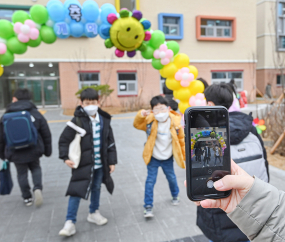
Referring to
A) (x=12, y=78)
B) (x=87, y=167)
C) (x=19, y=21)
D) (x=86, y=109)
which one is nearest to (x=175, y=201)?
(x=87, y=167)

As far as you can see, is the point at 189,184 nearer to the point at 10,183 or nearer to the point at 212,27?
the point at 10,183

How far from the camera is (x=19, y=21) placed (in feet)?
12.8

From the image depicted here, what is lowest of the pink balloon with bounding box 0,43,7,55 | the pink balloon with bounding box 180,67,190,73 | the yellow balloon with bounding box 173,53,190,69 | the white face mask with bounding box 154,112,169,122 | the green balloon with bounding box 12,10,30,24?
the white face mask with bounding box 154,112,169,122

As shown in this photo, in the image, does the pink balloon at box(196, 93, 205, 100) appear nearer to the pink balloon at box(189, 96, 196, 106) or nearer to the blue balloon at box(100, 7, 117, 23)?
the pink balloon at box(189, 96, 196, 106)

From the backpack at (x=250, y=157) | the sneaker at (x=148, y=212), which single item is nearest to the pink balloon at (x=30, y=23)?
the sneaker at (x=148, y=212)

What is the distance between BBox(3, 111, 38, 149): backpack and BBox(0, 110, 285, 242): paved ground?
0.97 metres

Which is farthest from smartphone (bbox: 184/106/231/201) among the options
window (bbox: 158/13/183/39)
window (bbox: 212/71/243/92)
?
window (bbox: 212/71/243/92)

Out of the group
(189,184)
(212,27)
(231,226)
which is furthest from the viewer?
(212,27)

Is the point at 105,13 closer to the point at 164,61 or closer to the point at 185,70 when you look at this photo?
the point at 164,61

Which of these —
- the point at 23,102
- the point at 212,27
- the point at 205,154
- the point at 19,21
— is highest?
the point at 212,27

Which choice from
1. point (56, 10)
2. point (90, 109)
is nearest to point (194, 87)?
point (90, 109)

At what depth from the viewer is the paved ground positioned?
116 inches

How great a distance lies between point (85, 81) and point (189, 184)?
55.5 feet

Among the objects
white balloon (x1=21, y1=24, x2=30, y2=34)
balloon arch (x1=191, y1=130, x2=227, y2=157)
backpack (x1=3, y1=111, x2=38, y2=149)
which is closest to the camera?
balloon arch (x1=191, y1=130, x2=227, y2=157)
